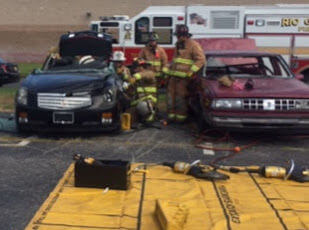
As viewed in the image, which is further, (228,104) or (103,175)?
(228,104)

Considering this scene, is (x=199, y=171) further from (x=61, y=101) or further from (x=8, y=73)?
(x=8, y=73)

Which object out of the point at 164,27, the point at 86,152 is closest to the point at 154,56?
the point at 86,152

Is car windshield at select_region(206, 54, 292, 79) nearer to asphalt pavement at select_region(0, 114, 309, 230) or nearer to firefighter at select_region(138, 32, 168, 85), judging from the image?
asphalt pavement at select_region(0, 114, 309, 230)

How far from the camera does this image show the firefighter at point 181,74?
7.92 metres

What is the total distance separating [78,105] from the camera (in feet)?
21.4

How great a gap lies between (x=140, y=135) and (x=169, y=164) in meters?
2.29

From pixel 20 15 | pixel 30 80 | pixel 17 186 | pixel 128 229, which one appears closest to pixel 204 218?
pixel 128 229

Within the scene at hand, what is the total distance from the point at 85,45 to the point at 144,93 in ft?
6.27

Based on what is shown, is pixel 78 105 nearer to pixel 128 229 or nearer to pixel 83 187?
pixel 83 187

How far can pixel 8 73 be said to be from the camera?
46.5 ft

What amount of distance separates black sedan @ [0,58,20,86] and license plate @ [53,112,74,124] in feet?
27.4

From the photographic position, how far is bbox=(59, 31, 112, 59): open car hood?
9.00m

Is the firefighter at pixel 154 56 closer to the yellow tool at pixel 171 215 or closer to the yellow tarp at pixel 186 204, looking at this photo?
the yellow tarp at pixel 186 204

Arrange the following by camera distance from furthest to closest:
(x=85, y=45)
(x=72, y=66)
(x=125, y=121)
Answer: (x=85, y=45) < (x=72, y=66) < (x=125, y=121)
